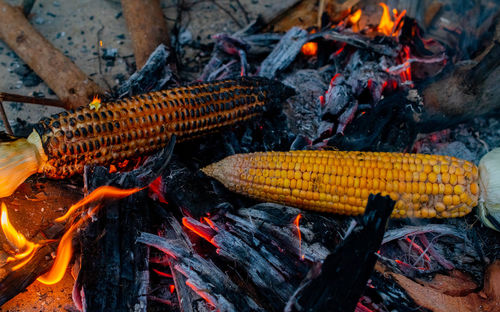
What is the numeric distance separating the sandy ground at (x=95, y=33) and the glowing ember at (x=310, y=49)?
0.66 m

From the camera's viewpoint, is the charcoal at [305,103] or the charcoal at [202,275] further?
the charcoal at [305,103]

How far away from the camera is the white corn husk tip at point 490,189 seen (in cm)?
256

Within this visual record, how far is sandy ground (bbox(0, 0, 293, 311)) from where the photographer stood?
426 centimetres

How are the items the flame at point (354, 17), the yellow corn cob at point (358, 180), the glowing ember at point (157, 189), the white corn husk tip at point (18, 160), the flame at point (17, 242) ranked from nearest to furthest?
the white corn husk tip at point (18, 160), the flame at point (17, 242), the yellow corn cob at point (358, 180), the glowing ember at point (157, 189), the flame at point (354, 17)

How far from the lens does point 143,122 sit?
9.16ft

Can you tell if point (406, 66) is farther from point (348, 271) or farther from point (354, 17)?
point (348, 271)

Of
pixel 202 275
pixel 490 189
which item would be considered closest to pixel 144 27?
pixel 202 275

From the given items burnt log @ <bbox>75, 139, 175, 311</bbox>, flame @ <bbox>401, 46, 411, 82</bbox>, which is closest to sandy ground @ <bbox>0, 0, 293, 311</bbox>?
flame @ <bbox>401, 46, 411, 82</bbox>

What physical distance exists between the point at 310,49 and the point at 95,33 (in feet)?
10.1

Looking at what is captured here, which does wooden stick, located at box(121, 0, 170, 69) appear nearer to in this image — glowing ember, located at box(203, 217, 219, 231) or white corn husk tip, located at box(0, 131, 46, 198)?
white corn husk tip, located at box(0, 131, 46, 198)

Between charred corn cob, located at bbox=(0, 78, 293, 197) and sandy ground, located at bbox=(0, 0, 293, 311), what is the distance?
151cm

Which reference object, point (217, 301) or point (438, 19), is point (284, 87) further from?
point (438, 19)

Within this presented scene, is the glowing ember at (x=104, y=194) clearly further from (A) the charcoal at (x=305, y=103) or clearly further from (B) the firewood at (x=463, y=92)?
(B) the firewood at (x=463, y=92)

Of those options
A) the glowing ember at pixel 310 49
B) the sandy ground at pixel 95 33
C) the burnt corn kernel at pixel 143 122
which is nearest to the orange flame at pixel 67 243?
the burnt corn kernel at pixel 143 122
